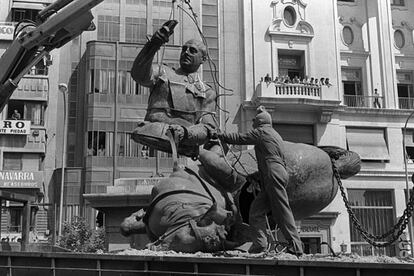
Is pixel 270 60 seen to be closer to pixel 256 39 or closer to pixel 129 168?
pixel 256 39

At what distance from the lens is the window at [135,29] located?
39094 mm

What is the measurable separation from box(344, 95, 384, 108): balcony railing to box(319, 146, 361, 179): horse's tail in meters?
32.8

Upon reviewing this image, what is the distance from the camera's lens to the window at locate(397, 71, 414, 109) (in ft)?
134

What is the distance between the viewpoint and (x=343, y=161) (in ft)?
26.9

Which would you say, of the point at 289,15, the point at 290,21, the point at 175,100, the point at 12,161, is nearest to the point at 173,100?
the point at 175,100

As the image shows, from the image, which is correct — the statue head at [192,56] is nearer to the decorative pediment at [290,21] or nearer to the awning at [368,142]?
the decorative pediment at [290,21]

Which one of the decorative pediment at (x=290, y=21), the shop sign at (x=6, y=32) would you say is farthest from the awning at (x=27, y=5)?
the decorative pediment at (x=290, y=21)

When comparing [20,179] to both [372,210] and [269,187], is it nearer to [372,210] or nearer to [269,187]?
[372,210]

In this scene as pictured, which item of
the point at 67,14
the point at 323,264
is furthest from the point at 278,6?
the point at 323,264

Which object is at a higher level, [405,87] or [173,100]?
[405,87]

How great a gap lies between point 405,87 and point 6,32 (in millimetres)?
28133

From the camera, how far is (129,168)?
35906mm

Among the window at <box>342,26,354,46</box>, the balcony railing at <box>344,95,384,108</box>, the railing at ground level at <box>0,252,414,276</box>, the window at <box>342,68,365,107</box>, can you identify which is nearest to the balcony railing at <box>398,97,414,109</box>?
the balcony railing at <box>344,95,384,108</box>

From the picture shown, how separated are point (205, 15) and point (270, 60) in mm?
5549
